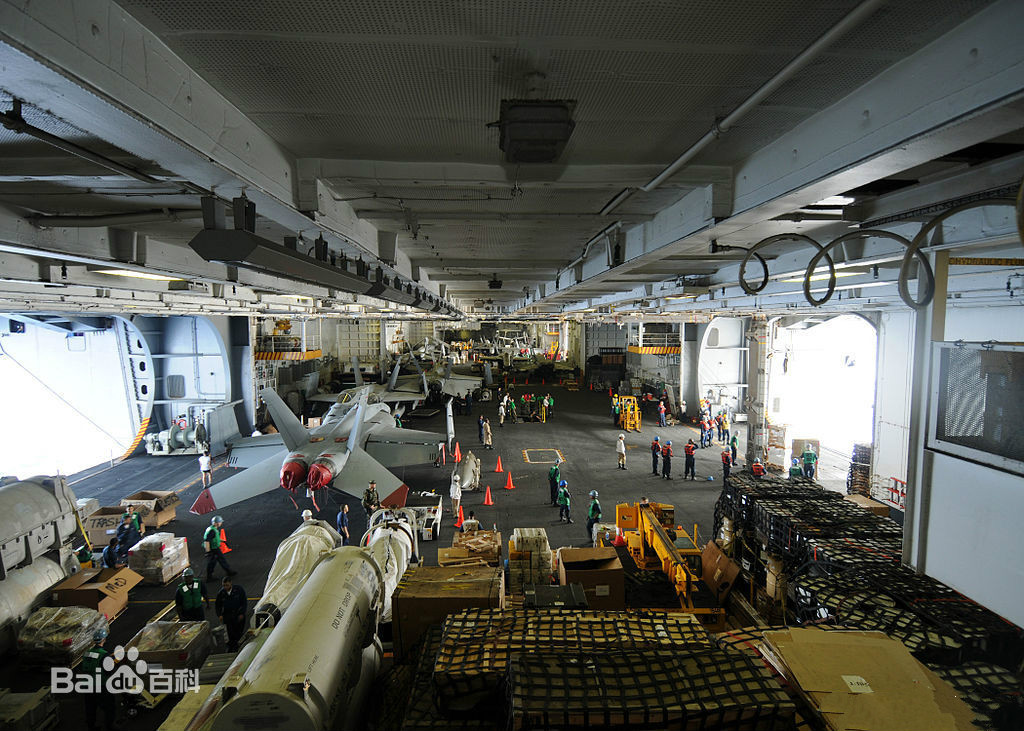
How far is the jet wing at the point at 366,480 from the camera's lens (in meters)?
11.7

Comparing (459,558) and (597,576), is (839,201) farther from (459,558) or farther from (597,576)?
(459,558)

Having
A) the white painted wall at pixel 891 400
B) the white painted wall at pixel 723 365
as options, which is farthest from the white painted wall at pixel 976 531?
the white painted wall at pixel 723 365

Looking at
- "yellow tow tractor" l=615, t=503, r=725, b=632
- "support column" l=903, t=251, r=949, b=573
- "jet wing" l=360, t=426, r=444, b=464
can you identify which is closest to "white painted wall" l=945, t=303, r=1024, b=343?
"yellow tow tractor" l=615, t=503, r=725, b=632

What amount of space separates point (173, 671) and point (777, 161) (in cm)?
920

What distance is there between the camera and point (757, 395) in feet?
51.5

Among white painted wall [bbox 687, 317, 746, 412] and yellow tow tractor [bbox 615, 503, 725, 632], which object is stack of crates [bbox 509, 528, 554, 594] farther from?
white painted wall [bbox 687, 317, 746, 412]

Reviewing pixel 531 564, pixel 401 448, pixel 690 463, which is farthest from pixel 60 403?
pixel 690 463

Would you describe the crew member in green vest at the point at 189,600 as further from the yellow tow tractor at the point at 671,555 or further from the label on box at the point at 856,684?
the label on box at the point at 856,684

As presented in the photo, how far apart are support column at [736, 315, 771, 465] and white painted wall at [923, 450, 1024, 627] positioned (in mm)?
13209

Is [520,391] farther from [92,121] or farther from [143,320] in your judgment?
[92,121]

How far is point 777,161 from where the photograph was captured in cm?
338

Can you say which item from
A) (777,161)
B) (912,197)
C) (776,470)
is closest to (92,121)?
(777,161)

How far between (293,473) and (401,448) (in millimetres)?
3965

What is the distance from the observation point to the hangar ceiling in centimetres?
205
